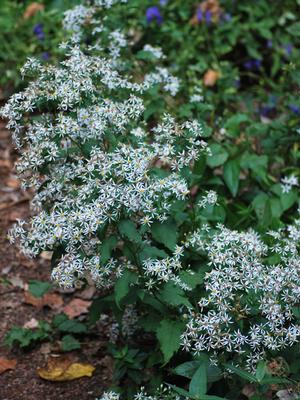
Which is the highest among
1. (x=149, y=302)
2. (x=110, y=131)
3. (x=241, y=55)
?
(x=110, y=131)

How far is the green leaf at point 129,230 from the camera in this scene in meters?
3.05

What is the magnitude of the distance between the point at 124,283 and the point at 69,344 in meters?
0.98

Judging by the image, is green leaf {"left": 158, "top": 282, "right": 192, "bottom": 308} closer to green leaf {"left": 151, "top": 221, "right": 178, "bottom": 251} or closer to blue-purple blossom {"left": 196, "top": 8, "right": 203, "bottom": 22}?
green leaf {"left": 151, "top": 221, "right": 178, "bottom": 251}

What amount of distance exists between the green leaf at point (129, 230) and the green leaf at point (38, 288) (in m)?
1.17

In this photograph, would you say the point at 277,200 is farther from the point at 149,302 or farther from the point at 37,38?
the point at 37,38

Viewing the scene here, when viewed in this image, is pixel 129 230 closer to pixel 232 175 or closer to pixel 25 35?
pixel 232 175

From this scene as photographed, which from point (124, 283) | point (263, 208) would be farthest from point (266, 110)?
point (124, 283)

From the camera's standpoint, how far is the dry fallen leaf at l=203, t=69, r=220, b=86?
596 centimetres

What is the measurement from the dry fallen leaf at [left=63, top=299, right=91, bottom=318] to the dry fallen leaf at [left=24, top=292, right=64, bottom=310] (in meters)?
0.06

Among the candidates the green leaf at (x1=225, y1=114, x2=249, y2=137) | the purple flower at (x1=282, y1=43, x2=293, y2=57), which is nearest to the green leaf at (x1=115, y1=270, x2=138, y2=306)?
the green leaf at (x1=225, y1=114, x2=249, y2=137)

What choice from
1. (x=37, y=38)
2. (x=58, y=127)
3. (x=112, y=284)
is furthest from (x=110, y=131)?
(x=37, y=38)

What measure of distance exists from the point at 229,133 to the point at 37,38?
2.30 meters

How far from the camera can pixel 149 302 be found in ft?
10.9

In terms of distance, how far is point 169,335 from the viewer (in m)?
3.17
